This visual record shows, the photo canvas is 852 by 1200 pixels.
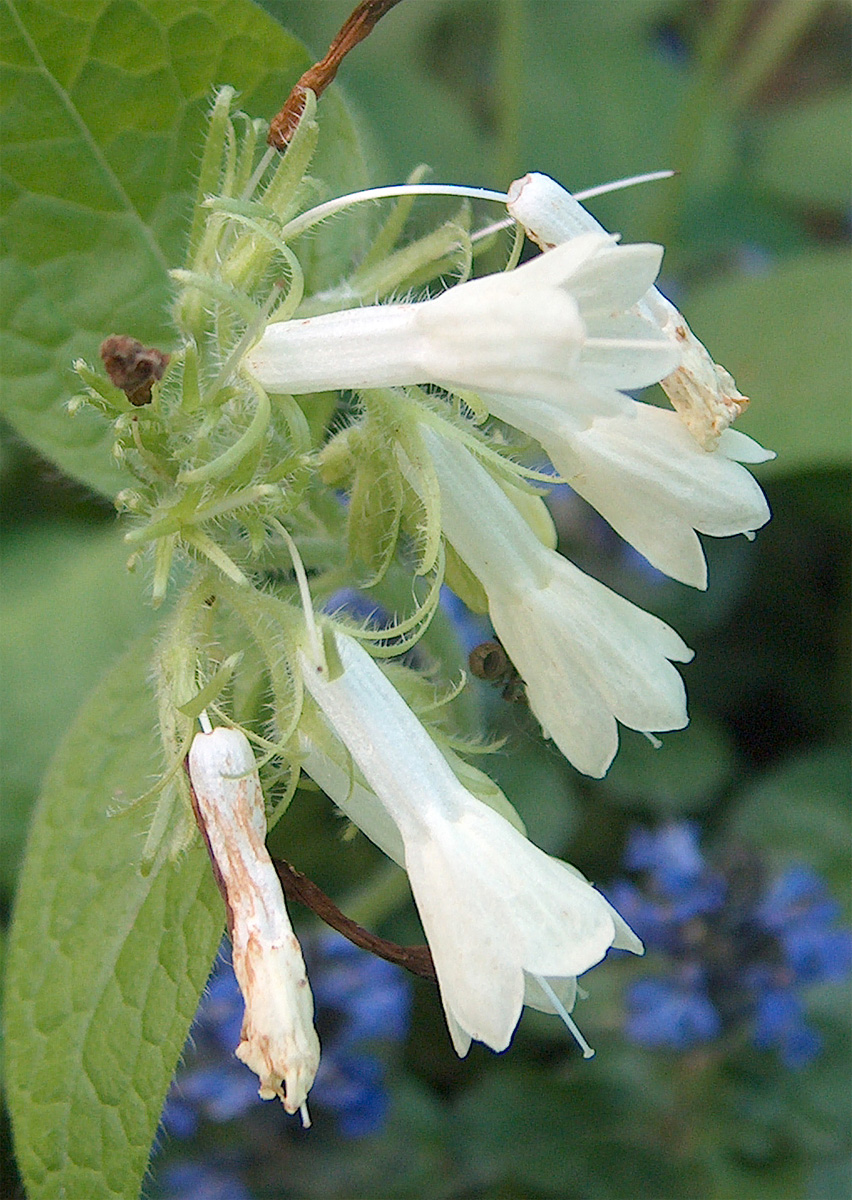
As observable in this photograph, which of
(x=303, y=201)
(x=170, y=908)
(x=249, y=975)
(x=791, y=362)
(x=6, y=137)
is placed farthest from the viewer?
(x=791, y=362)

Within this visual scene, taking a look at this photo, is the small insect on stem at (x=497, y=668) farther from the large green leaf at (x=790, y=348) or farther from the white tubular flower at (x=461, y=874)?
the large green leaf at (x=790, y=348)

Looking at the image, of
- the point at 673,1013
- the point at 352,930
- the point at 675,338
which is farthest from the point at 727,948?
the point at 675,338

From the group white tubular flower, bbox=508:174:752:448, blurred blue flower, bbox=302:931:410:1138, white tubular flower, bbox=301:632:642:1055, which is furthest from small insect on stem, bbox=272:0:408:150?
blurred blue flower, bbox=302:931:410:1138

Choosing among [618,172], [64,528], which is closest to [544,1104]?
[64,528]

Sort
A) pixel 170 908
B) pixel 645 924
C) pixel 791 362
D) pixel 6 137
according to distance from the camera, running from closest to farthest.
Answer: pixel 170 908
pixel 6 137
pixel 645 924
pixel 791 362

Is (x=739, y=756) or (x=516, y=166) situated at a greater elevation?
(x=516, y=166)

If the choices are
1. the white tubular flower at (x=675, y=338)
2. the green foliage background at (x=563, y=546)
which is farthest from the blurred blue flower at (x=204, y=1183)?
the white tubular flower at (x=675, y=338)

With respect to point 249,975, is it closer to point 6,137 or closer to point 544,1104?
point 6,137
